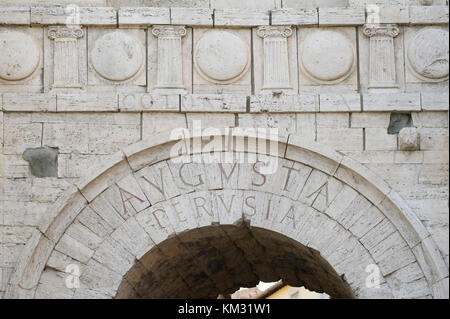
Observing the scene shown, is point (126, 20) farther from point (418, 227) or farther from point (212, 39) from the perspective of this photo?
point (418, 227)

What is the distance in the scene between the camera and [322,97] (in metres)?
13.0

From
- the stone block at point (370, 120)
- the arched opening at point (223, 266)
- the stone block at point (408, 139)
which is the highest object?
the stone block at point (370, 120)

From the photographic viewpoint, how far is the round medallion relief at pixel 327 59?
13141mm

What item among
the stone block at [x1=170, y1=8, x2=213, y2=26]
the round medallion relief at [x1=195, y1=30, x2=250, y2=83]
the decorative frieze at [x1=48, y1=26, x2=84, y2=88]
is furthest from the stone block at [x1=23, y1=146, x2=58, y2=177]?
the stone block at [x1=170, y1=8, x2=213, y2=26]

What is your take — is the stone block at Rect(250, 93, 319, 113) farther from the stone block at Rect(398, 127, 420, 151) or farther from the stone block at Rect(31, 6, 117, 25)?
the stone block at Rect(31, 6, 117, 25)

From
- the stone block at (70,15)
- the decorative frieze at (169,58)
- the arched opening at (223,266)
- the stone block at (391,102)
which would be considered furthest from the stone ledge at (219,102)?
the arched opening at (223,266)

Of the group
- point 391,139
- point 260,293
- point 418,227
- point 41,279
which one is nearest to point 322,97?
point 391,139

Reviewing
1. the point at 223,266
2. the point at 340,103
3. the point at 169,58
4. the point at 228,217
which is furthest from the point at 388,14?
the point at 223,266

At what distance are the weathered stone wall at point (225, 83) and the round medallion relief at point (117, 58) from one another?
0.03 ft

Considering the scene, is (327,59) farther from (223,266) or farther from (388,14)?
(223,266)

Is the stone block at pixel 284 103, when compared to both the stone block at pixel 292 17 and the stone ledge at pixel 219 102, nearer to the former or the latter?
the stone ledge at pixel 219 102

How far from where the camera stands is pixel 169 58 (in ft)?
43.1

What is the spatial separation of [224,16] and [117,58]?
1.22 meters

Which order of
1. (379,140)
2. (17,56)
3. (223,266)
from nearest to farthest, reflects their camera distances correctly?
(379,140) → (17,56) → (223,266)
